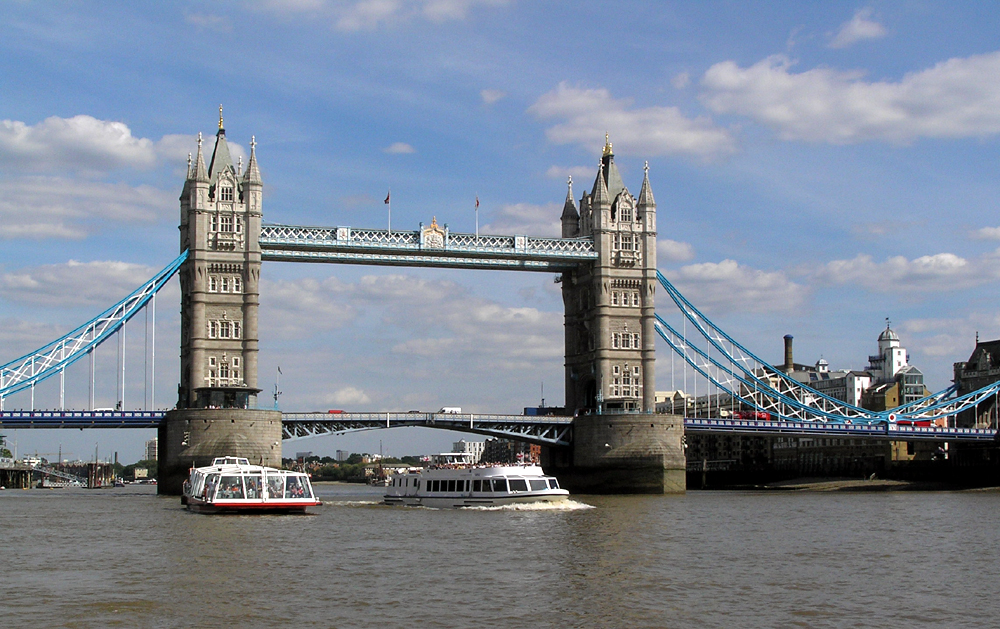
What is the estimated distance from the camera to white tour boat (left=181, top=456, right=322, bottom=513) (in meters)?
60.2

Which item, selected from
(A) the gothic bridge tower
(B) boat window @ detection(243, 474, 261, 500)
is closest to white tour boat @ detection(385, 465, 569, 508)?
(B) boat window @ detection(243, 474, 261, 500)

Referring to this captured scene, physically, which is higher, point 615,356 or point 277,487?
point 615,356

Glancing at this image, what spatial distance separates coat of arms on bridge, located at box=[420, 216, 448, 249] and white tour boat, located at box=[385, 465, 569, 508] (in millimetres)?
24907

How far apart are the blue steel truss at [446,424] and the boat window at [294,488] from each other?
26768mm

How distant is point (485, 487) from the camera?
68.3 m

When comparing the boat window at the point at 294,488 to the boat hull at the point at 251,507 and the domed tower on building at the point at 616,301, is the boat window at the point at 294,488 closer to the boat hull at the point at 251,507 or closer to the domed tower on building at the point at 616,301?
the boat hull at the point at 251,507

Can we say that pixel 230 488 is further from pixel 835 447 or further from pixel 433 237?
pixel 835 447

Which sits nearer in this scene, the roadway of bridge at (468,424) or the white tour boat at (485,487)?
the white tour boat at (485,487)

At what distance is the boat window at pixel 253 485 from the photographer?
200 feet

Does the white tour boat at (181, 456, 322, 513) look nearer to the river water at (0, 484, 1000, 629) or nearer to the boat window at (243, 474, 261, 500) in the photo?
the boat window at (243, 474, 261, 500)

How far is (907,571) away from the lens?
121 feet

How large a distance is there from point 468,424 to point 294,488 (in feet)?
109

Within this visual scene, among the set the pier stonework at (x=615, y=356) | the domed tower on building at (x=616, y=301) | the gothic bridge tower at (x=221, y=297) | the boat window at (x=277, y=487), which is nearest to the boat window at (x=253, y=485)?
the boat window at (x=277, y=487)

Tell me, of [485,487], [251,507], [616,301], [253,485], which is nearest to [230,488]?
[253,485]
